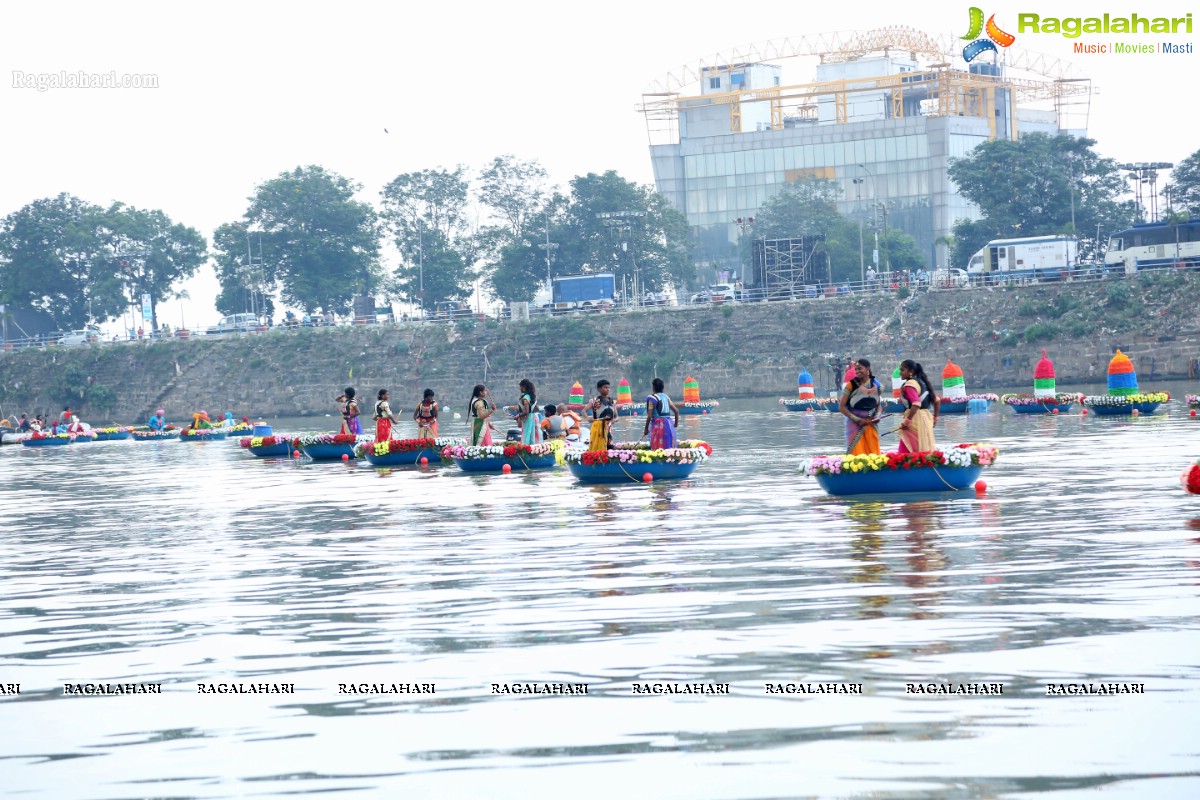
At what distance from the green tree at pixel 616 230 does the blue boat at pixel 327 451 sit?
6633 centimetres

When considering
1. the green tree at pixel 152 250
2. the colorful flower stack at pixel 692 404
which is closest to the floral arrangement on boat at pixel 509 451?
the colorful flower stack at pixel 692 404

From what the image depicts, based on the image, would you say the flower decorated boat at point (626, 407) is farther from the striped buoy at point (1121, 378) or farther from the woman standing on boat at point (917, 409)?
the woman standing on boat at point (917, 409)

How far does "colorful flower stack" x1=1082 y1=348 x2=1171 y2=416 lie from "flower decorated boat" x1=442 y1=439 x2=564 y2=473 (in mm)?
18378

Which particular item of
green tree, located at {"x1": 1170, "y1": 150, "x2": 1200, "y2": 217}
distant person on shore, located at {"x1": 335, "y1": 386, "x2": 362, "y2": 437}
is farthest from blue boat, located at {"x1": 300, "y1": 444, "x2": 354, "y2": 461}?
green tree, located at {"x1": 1170, "y1": 150, "x2": 1200, "y2": 217}

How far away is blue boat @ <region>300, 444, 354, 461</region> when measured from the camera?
4016 centimetres

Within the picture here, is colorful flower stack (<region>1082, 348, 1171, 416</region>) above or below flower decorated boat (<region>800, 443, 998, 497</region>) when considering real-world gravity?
above

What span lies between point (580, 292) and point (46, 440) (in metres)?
41.0

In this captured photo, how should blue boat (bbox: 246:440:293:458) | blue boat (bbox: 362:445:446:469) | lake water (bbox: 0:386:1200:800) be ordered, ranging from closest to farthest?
lake water (bbox: 0:386:1200:800)
blue boat (bbox: 362:445:446:469)
blue boat (bbox: 246:440:293:458)

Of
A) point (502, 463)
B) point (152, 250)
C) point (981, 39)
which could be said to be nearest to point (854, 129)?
point (981, 39)

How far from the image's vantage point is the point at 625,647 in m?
12.0

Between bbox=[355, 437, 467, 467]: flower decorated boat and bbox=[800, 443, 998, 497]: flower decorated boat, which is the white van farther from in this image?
bbox=[800, 443, 998, 497]: flower decorated boat

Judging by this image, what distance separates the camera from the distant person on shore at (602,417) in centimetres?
2666

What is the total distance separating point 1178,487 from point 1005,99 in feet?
370

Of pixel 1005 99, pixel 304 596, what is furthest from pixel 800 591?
pixel 1005 99
